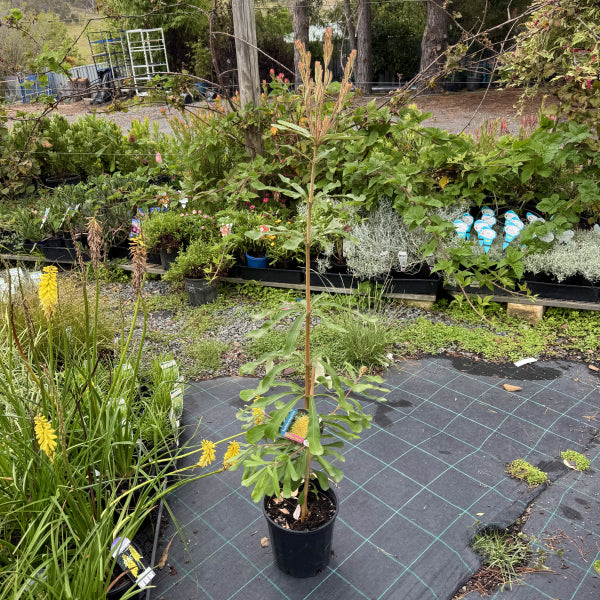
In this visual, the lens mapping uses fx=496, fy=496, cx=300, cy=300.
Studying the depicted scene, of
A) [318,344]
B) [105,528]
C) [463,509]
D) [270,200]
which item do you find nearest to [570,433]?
[463,509]

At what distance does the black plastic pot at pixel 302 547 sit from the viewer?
179 cm

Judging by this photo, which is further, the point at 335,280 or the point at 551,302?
the point at 335,280

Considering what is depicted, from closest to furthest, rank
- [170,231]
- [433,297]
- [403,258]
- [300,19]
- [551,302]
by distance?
1. [551,302]
2. [403,258]
3. [433,297]
4. [170,231]
5. [300,19]

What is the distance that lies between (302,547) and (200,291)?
2.52 metres

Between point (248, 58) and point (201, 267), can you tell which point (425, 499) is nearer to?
point (201, 267)

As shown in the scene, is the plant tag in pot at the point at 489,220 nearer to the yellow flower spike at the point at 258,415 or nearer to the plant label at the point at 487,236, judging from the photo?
the plant label at the point at 487,236

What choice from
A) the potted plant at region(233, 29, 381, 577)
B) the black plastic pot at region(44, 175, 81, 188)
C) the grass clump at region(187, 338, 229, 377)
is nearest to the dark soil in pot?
the potted plant at region(233, 29, 381, 577)

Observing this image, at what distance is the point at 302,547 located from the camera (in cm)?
182

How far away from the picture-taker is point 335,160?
3.95 m

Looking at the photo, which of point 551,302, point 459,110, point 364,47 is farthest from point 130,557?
point 364,47

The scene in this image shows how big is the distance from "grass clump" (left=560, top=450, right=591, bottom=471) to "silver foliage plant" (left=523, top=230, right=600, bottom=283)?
4.76 ft

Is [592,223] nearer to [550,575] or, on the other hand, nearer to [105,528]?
[550,575]

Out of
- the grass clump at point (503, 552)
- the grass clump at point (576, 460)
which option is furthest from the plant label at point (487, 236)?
the grass clump at point (503, 552)

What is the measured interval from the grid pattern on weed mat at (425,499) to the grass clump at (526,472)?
4 centimetres
